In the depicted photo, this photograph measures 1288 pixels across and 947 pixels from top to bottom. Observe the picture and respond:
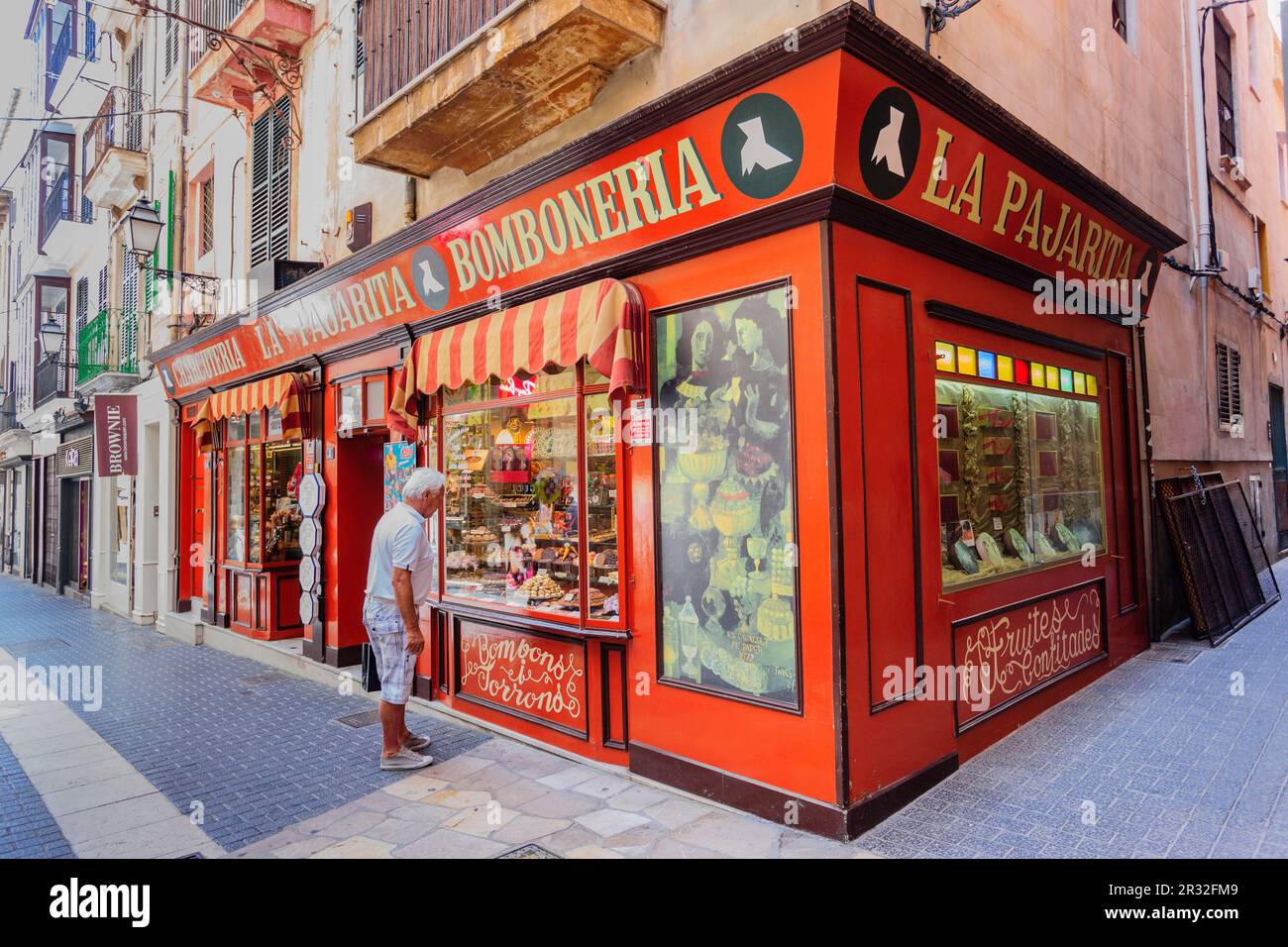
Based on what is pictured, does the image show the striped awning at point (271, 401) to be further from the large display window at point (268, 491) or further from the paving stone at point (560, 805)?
the paving stone at point (560, 805)

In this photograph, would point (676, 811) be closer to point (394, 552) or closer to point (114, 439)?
point (394, 552)

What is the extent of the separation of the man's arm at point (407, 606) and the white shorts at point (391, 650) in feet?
0.64

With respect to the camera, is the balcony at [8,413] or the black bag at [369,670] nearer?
the black bag at [369,670]

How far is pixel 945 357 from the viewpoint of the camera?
17.5 ft

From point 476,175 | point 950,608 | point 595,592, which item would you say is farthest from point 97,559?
point 950,608

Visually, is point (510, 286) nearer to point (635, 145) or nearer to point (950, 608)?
point (635, 145)

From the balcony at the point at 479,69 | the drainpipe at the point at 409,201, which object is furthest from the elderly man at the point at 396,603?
the drainpipe at the point at 409,201

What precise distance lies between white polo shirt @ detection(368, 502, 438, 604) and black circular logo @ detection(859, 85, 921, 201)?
3864 millimetres

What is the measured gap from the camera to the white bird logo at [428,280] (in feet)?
22.7

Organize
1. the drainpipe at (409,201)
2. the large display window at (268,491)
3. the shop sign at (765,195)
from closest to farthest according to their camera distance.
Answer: the shop sign at (765,195)
the drainpipe at (409,201)
the large display window at (268,491)

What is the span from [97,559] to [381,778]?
13218 mm

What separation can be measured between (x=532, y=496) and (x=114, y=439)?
36.0ft

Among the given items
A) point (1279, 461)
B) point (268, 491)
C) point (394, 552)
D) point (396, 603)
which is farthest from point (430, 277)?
point (1279, 461)

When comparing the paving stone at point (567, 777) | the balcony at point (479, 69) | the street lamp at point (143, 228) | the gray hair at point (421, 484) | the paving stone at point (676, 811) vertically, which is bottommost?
the paving stone at point (567, 777)
